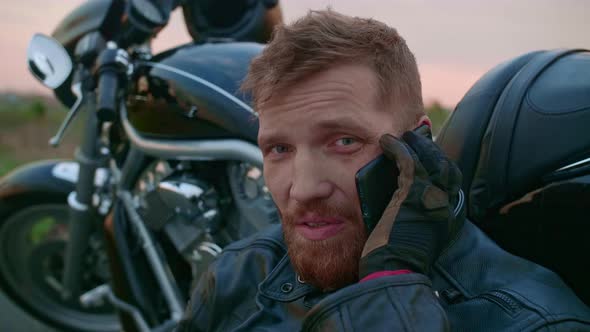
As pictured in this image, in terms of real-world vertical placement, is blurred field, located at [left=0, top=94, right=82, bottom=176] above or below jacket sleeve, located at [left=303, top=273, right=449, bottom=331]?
below

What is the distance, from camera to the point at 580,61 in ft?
4.16

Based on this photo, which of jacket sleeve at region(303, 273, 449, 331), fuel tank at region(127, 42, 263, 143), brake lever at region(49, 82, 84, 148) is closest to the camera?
jacket sleeve at region(303, 273, 449, 331)

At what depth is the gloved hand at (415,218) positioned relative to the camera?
975 millimetres

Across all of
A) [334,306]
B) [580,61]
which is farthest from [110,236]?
[580,61]

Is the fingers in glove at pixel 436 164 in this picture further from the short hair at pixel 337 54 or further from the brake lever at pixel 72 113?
the brake lever at pixel 72 113

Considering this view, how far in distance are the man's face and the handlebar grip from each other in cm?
101

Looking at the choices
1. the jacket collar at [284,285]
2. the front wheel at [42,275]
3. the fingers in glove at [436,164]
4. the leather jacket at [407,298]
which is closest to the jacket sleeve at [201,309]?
the leather jacket at [407,298]

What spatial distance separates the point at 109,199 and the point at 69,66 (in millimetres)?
757

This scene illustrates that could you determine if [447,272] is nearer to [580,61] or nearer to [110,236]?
[580,61]

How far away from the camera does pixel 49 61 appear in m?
2.04

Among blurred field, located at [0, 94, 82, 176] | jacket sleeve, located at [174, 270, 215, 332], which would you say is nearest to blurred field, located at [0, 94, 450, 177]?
blurred field, located at [0, 94, 82, 176]

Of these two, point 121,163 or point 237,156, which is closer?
point 237,156

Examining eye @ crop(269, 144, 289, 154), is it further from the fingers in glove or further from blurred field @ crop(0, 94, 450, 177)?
blurred field @ crop(0, 94, 450, 177)

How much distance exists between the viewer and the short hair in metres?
1.13
